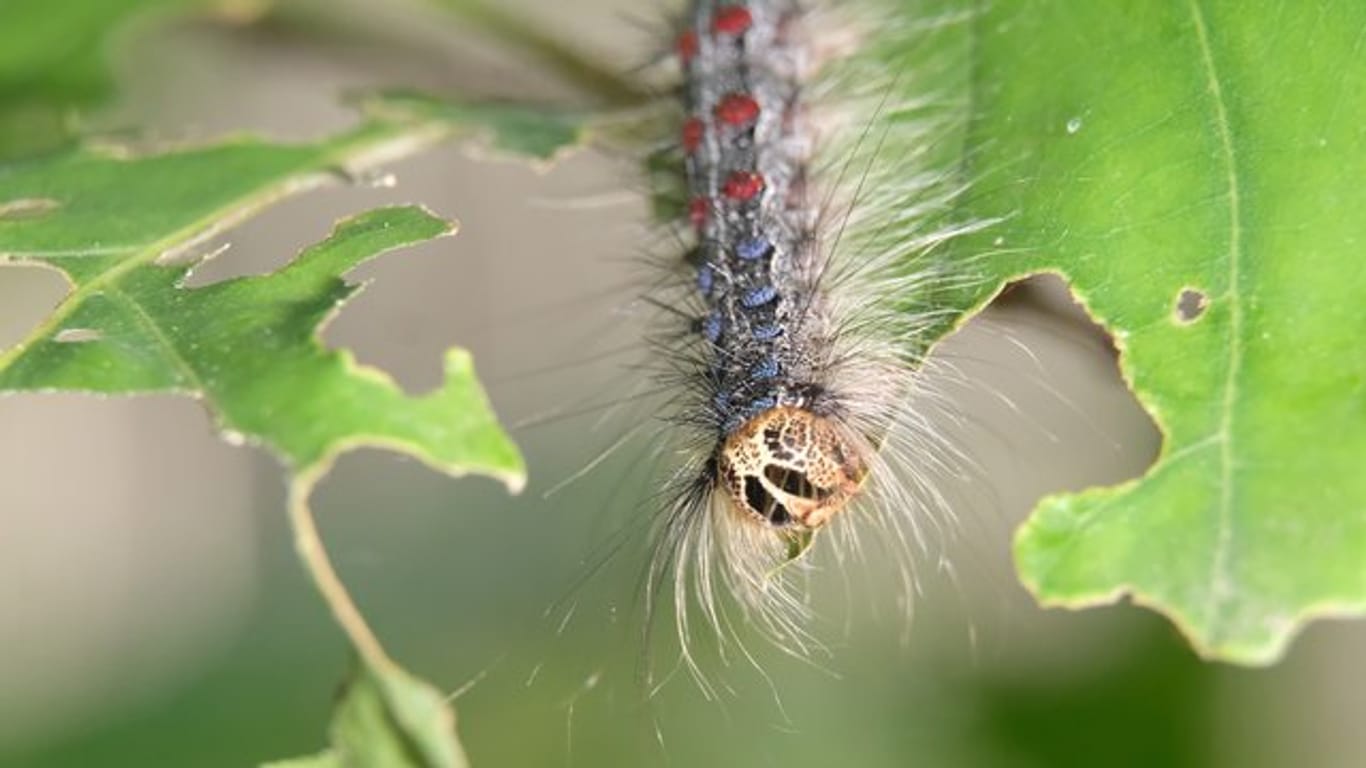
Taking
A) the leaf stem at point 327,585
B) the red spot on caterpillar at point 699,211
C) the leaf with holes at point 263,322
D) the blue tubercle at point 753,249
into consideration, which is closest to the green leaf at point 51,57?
the leaf with holes at point 263,322

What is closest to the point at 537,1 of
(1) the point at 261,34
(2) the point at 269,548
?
(2) the point at 269,548

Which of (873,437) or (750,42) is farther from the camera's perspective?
(750,42)

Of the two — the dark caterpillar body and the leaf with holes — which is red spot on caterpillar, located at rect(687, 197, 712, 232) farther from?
the leaf with holes

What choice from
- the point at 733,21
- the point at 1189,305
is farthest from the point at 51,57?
the point at 1189,305

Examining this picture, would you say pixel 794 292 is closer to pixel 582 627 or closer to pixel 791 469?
pixel 791 469

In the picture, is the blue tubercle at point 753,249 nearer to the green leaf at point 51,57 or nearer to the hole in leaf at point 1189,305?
the hole in leaf at point 1189,305

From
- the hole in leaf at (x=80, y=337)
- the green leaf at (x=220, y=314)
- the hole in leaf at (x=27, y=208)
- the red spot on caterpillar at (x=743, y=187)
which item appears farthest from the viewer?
the red spot on caterpillar at (x=743, y=187)

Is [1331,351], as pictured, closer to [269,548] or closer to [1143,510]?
[1143,510]
